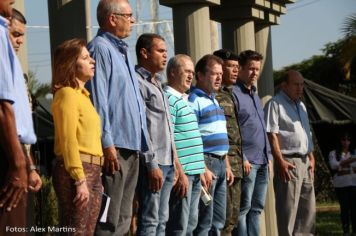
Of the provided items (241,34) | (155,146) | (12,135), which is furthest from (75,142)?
(241,34)

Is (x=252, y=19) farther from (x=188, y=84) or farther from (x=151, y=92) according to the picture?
(x=151, y=92)

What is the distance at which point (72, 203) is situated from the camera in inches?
235

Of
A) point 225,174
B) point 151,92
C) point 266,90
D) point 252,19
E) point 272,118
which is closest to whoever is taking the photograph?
point 151,92

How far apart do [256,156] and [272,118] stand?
107 centimetres

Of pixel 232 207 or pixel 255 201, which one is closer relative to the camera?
pixel 232 207

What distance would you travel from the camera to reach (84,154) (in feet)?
19.9

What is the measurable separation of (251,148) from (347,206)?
7.95 meters

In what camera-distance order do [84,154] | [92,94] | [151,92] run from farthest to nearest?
[151,92], [92,94], [84,154]

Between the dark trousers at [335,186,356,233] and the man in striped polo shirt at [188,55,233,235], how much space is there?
785 centimetres

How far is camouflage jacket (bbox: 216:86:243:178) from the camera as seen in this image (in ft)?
30.1

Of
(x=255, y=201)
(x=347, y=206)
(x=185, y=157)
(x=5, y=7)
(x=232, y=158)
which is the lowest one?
(x=347, y=206)

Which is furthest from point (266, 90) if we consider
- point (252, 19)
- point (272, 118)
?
point (272, 118)

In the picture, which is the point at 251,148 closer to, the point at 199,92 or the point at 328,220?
the point at 199,92

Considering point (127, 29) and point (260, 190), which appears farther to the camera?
point (260, 190)
